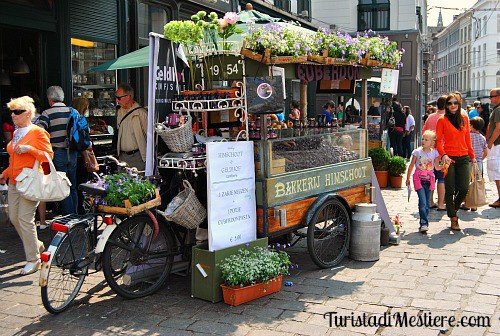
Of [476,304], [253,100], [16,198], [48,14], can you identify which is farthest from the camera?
[48,14]

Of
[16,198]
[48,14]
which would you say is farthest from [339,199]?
[48,14]

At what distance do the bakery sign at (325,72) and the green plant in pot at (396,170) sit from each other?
4.88 m

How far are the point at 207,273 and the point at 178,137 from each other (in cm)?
134

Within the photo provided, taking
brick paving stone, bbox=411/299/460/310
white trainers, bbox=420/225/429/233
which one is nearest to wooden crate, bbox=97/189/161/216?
brick paving stone, bbox=411/299/460/310

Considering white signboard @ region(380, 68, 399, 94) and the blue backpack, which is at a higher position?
white signboard @ region(380, 68, 399, 94)

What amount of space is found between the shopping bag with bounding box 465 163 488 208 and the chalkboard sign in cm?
454

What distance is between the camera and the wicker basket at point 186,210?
5234mm

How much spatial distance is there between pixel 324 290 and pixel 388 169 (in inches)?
270

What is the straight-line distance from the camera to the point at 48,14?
8906mm

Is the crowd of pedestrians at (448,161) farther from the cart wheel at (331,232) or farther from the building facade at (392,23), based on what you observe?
the building facade at (392,23)

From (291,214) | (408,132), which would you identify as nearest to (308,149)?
(291,214)

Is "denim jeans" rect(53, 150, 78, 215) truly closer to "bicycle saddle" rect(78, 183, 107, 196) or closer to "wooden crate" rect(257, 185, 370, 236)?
"bicycle saddle" rect(78, 183, 107, 196)

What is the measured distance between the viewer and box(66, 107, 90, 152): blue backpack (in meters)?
7.45

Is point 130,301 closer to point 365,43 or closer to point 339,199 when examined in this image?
point 339,199
